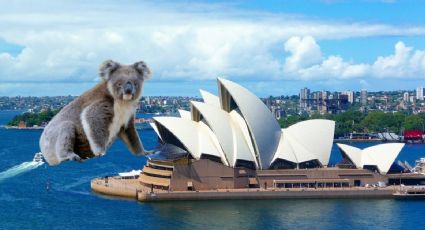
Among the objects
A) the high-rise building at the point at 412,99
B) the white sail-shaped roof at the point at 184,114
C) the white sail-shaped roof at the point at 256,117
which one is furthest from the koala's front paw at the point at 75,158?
the high-rise building at the point at 412,99

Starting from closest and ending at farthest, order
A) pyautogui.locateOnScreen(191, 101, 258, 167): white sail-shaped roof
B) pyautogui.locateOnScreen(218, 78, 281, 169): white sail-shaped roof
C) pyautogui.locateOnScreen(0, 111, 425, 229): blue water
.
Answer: pyautogui.locateOnScreen(0, 111, 425, 229): blue water → pyautogui.locateOnScreen(218, 78, 281, 169): white sail-shaped roof → pyautogui.locateOnScreen(191, 101, 258, 167): white sail-shaped roof

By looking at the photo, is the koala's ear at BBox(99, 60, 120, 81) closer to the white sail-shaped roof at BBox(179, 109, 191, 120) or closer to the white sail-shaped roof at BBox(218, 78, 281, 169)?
the white sail-shaped roof at BBox(218, 78, 281, 169)

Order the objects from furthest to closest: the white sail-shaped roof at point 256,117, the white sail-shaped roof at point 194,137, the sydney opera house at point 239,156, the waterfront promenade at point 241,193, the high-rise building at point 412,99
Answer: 1. the high-rise building at point 412,99
2. the waterfront promenade at point 241,193
3. the sydney opera house at point 239,156
4. the white sail-shaped roof at point 194,137
5. the white sail-shaped roof at point 256,117

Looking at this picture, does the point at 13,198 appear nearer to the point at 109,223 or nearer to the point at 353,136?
Result: the point at 109,223

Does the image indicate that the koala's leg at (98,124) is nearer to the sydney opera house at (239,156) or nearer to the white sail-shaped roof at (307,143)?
the sydney opera house at (239,156)

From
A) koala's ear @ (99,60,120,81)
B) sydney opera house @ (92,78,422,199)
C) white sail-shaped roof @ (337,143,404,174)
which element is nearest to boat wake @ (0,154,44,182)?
sydney opera house @ (92,78,422,199)

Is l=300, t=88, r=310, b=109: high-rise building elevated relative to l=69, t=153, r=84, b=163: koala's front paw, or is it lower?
elevated
